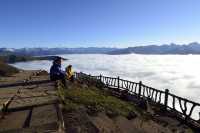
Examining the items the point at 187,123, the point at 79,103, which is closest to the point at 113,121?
the point at 79,103

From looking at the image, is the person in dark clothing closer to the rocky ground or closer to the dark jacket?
the dark jacket

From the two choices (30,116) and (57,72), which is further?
(57,72)

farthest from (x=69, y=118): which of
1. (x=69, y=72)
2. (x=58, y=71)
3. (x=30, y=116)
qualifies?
(x=69, y=72)

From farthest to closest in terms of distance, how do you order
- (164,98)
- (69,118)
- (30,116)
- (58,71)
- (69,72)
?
(164,98)
(69,72)
(58,71)
(69,118)
(30,116)

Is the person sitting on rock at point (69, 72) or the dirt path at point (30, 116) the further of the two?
the person sitting on rock at point (69, 72)

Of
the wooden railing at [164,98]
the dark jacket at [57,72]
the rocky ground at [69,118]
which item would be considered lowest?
the wooden railing at [164,98]

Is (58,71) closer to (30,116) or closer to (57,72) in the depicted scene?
(57,72)

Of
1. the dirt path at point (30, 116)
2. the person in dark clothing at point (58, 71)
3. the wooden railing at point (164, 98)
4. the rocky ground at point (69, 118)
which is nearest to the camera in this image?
the dirt path at point (30, 116)

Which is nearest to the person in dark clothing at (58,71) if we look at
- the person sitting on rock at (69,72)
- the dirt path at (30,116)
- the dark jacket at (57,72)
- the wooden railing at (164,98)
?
the dark jacket at (57,72)

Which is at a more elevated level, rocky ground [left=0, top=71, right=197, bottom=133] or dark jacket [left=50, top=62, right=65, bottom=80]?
dark jacket [left=50, top=62, right=65, bottom=80]

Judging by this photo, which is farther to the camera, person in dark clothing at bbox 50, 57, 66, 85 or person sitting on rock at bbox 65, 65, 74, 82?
person sitting on rock at bbox 65, 65, 74, 82

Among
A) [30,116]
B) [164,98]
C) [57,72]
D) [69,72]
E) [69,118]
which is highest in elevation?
[57,72]

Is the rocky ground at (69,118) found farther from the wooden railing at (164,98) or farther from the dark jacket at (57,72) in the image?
the dark jacket at (57,72)

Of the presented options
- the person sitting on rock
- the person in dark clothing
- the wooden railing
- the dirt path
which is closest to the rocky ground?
the dirt path
